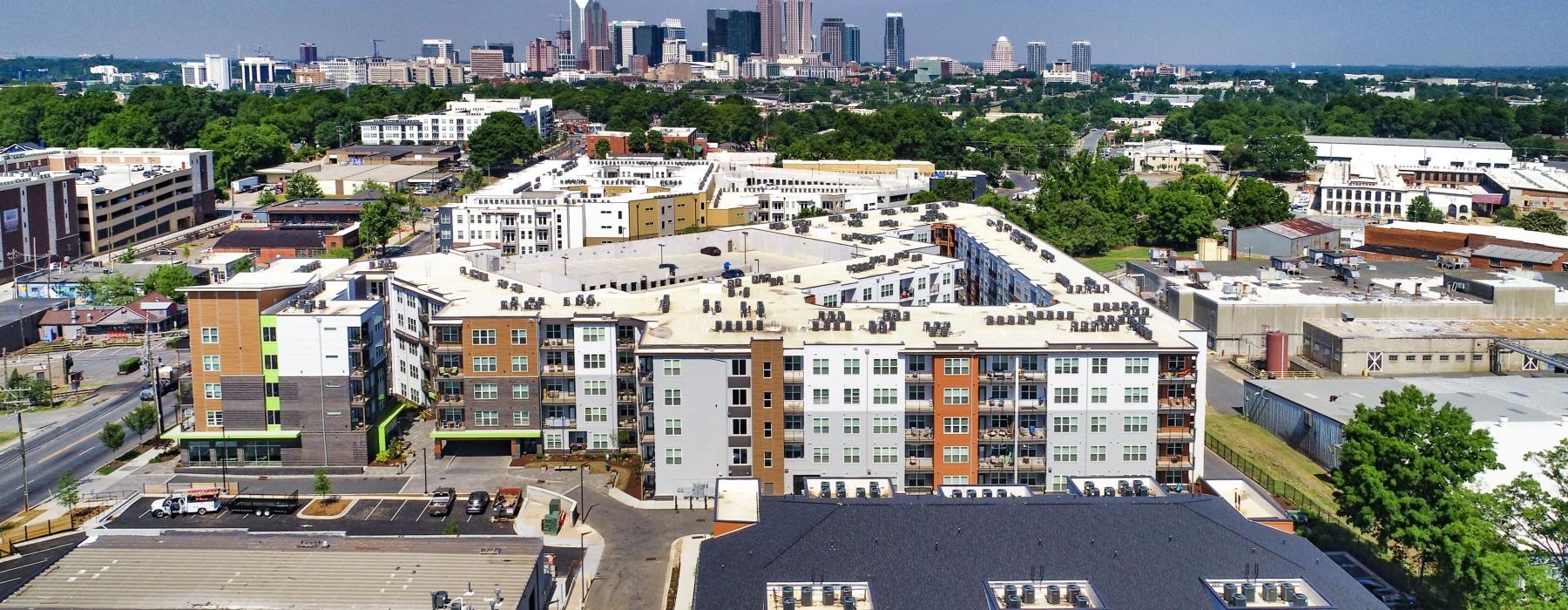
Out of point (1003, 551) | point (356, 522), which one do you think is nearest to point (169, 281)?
point (356, 522)

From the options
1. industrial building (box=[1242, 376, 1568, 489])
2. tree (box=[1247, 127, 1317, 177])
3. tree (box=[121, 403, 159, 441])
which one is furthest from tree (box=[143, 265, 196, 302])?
tree (box=[1247, 127, 1317, 177])

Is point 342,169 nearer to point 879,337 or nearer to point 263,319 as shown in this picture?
point 263,319

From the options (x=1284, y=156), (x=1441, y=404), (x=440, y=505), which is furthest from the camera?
(x=1284, y=156)

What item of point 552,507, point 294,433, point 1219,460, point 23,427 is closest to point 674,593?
point 552,507

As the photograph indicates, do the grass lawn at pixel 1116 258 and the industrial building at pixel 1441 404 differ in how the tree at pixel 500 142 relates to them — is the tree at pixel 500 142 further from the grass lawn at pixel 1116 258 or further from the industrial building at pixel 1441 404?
the industrial building at pixel 1441 404

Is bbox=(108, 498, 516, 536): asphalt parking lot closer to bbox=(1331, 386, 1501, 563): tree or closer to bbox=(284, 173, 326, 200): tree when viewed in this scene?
bbox=(1331, 386, 1501, 563): tree

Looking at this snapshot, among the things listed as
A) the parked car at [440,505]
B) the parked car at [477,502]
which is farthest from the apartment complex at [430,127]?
the parked car at [477,502]

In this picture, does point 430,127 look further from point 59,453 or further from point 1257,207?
point 59,453

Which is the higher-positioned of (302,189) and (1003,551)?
(302,189)
